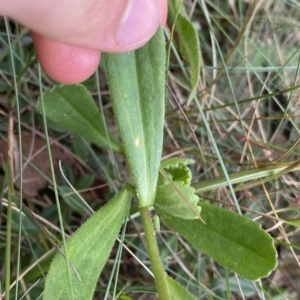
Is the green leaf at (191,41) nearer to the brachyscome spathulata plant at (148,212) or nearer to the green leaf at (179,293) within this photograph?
the brachyscome spathulata plant at (148,212)

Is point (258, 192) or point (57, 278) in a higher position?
point (57, 278)

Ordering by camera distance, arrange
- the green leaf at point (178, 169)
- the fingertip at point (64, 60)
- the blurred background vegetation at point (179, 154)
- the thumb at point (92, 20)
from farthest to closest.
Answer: the blurred background vegetation at point (179, 154)
the fingertip at point (64, 60)
the green leaf at point (178, 169)
the thumb at point (92, 20)

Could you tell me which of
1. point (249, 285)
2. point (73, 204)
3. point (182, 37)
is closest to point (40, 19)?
point (182, 37)

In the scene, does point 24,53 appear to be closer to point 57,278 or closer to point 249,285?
point 57,278

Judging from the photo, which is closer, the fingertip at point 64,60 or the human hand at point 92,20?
the human hand at point 92,20

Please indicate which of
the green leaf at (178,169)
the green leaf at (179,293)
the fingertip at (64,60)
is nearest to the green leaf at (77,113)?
the fingertip at (64,60)

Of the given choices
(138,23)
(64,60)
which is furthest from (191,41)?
(64,60)
